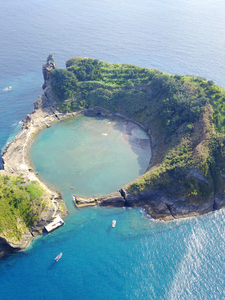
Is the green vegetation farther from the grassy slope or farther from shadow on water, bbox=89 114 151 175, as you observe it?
shadow on water, bbox=89 114 151 175

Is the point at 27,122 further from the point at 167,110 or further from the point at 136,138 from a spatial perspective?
the point at 167,110

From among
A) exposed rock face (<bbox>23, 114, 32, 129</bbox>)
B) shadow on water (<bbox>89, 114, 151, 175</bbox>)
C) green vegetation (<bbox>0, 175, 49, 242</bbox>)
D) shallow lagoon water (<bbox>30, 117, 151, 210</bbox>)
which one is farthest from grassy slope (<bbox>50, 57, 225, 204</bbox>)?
green vegetation (<bbox>0, 175, 49, 242</bbox>)

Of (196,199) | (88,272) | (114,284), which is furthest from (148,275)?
(196,199)

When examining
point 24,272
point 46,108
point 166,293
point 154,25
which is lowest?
point 24,272

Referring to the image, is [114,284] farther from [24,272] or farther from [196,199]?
[196,199]

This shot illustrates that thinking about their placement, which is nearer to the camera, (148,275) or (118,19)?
(148,275)

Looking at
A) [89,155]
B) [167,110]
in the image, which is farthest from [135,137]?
[89,155]
